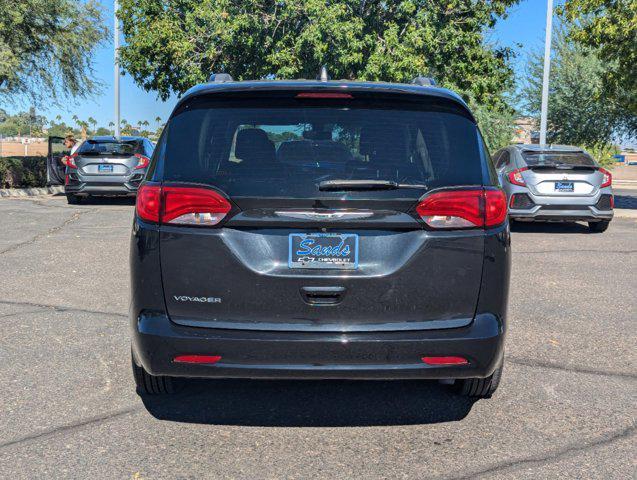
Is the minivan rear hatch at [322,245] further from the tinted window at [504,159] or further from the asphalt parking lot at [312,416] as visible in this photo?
the tinted window at [504,159]

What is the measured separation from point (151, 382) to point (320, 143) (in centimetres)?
164

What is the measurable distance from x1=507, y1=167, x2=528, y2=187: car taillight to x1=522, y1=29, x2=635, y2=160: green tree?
91.0 feet

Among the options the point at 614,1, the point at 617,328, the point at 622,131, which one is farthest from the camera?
the point at 622,131

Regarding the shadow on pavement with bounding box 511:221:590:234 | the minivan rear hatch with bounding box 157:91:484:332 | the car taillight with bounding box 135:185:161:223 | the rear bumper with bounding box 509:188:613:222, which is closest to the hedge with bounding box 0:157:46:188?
the shadow on pavement with bounding box 511:221:590:234

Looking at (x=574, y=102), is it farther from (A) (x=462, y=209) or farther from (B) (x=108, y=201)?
(A) (x=462, y=209)

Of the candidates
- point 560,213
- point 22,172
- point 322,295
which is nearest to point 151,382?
point 322,295

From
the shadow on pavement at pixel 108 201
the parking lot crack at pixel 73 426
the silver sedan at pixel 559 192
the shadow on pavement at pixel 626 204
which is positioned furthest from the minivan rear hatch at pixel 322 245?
the shadow on pavement at pixel 626 204

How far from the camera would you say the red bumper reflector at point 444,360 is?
373cm

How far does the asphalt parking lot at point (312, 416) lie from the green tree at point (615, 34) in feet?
44.1

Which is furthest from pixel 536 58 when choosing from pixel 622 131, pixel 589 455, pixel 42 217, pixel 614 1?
pixel 589 455

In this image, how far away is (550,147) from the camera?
47.3ft

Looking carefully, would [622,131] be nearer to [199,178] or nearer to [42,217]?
[42,217]

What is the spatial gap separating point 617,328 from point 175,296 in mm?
4253

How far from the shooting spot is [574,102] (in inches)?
1583
